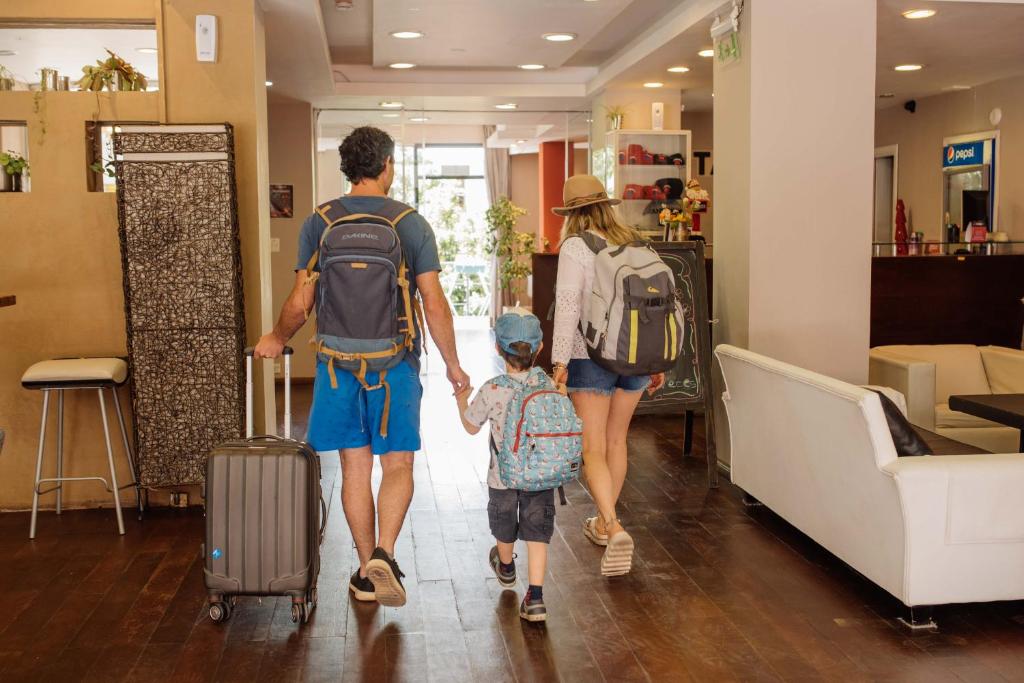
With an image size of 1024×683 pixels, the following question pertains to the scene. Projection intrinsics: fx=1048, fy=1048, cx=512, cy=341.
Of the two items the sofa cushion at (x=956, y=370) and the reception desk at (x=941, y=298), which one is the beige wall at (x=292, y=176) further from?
the sofa cushion at (x=956, y=370)

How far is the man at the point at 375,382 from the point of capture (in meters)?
3.51

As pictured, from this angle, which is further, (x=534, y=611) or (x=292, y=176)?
(x=292, y=176)

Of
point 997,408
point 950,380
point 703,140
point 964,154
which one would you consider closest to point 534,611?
point 997,408

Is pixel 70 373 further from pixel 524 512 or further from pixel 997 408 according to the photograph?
pixel 997 408

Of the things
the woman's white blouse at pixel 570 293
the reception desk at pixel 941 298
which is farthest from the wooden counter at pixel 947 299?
the woman's white blouse at pixel 570 293

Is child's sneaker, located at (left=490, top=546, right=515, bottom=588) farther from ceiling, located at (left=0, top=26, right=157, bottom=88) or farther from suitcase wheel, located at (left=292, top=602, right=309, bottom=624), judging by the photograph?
ceiling, located at (left=0, top=26, right=157, bottom=88)

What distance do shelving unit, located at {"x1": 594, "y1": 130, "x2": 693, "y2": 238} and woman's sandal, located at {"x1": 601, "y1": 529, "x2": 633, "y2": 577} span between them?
5.20 meters

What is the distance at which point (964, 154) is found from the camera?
9.16 meters

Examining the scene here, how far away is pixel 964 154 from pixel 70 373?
25.2 feet

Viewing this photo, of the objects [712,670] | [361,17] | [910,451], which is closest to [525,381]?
[712,670]

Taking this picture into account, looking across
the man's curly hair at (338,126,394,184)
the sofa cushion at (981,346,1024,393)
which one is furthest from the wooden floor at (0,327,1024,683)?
the sofa cushion at (981,346,1024,393)

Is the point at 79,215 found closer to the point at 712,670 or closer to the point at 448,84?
the point at 712,670

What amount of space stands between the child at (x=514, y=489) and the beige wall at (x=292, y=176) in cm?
632

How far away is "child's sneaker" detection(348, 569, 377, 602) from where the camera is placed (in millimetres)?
3738
